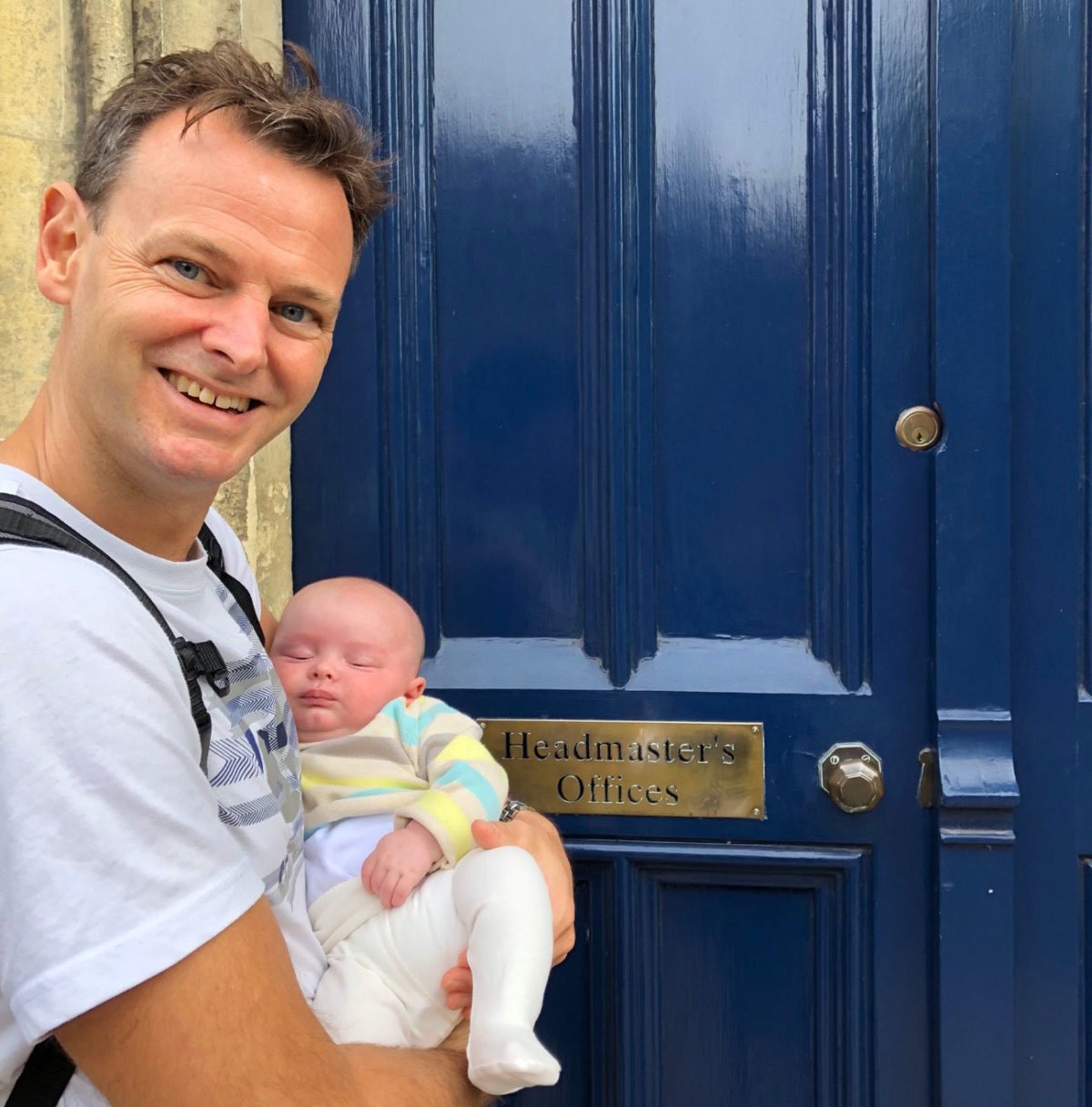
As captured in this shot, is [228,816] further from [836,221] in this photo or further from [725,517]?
[836,221]

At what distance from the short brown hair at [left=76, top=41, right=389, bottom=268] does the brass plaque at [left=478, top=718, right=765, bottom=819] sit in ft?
3.32

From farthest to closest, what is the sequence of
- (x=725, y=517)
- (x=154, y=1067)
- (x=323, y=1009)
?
(x=725, y=517), (x=323, y=1009), (x=154, y=1067)

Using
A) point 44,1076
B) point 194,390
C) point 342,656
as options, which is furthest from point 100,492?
point 342,656

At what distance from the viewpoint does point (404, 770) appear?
1597mm

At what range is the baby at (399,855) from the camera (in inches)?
48.3

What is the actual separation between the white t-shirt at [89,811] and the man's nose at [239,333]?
0.23 metres

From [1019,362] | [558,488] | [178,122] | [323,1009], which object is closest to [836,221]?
[1019,362]

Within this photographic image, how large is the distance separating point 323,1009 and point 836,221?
4.56 ft

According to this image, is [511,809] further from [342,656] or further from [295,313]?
[295,313]

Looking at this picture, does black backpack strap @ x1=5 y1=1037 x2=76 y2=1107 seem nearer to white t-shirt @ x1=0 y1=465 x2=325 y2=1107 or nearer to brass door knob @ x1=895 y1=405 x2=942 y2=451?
white t-shirt @ x1=0 y1=465 x2=325 y2=1107

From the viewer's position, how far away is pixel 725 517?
5.94ft

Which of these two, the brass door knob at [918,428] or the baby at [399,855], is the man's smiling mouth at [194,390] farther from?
the brass door knob at [918,428]

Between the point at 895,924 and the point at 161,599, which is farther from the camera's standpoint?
the point at 895,924

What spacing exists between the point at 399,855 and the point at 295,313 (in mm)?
690
